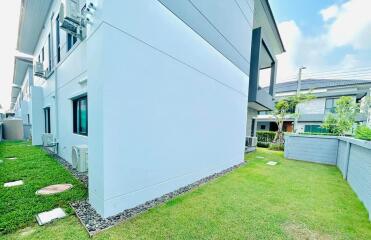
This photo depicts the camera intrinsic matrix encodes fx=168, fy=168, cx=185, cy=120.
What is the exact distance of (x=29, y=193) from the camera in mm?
3377

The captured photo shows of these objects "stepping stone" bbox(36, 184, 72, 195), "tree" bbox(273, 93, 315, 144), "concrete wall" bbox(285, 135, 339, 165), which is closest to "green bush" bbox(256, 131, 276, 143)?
"tree" bbox(273, 93, 315, 144)

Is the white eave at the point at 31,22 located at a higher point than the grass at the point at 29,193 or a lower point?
higher

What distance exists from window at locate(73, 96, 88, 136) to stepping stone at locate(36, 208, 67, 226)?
2.05m

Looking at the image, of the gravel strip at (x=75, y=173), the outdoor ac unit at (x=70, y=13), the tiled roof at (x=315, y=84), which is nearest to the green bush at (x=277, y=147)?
the gravel strip at (x=75, y=173)

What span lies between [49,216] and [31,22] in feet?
35.1

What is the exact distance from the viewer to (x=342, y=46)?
56.6ft

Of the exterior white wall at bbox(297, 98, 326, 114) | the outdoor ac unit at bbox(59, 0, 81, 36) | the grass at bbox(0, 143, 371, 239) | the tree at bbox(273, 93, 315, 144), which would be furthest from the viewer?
the exterior white wall at bbox(297, 98, 326, 114)

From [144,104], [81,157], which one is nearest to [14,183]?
[81,157]

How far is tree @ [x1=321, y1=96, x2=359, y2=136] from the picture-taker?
8.57 meters

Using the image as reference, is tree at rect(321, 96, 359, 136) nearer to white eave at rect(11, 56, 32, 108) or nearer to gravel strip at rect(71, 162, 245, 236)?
gravel strip at rect(71, 162, 245, 236)

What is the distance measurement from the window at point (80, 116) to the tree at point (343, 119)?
37.0 feet

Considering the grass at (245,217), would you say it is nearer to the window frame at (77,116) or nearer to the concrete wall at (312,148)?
the window frame at (77,116)

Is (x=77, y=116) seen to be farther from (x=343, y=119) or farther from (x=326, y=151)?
(x=343, y=119)

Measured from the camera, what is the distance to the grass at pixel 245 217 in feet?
7.50
